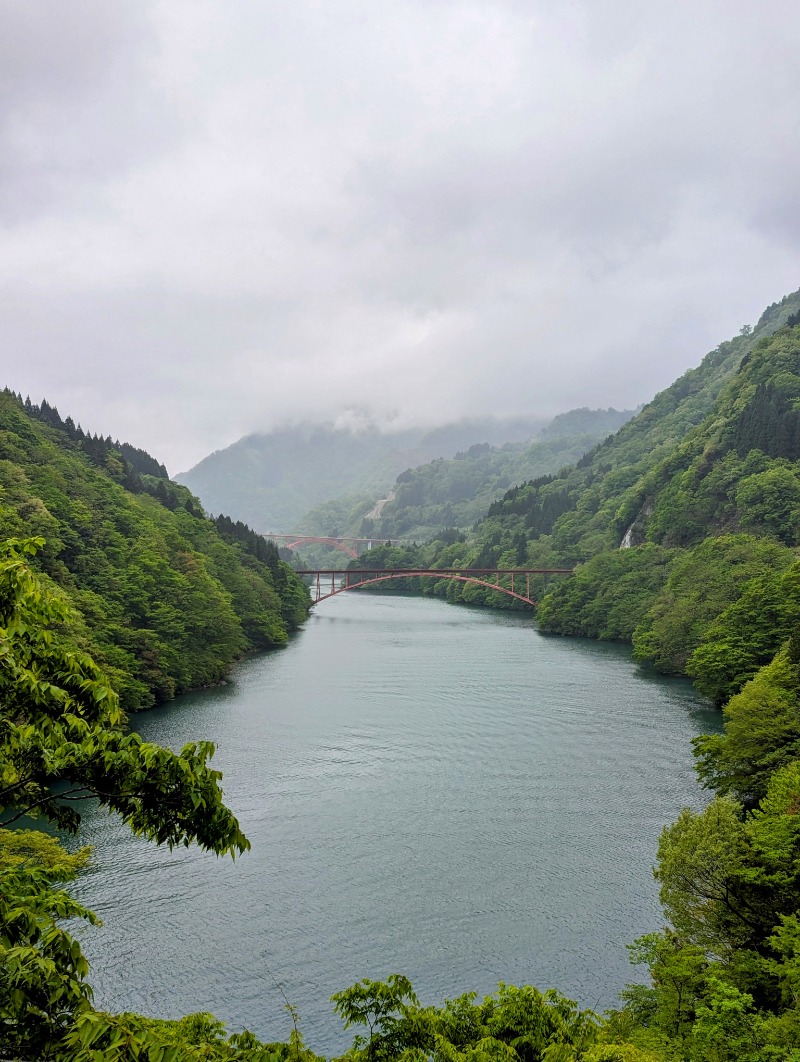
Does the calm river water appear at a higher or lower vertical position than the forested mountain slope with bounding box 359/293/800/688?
lower

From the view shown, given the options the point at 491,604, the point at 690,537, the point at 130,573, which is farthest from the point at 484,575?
the point at 130,573

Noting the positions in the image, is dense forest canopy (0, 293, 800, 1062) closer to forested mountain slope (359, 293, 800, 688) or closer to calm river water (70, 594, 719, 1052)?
forested mountain slope (359, 293, 800, 688)

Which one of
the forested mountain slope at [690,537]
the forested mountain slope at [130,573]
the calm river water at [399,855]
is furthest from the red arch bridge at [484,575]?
the calm river water at [399,855]

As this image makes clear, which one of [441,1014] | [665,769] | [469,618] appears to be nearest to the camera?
[441,1014]

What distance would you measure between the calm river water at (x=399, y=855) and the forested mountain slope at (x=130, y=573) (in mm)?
2919

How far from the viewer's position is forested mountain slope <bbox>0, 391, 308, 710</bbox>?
108 feet

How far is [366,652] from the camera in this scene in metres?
54.1

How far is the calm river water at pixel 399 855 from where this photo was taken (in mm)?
14781

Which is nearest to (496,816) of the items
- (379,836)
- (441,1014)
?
(379,836)

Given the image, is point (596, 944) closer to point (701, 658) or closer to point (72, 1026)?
point (72, 1026)

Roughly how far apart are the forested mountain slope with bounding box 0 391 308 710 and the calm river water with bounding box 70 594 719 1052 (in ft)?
9.58

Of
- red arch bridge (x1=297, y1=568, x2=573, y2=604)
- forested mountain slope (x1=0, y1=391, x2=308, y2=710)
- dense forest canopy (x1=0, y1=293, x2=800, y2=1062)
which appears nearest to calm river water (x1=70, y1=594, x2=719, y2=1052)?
dense forest canopy (x1=0, y1=293, x2=800, y2=1062)

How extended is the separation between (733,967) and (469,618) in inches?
2556

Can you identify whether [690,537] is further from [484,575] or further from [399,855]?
[399,855]
